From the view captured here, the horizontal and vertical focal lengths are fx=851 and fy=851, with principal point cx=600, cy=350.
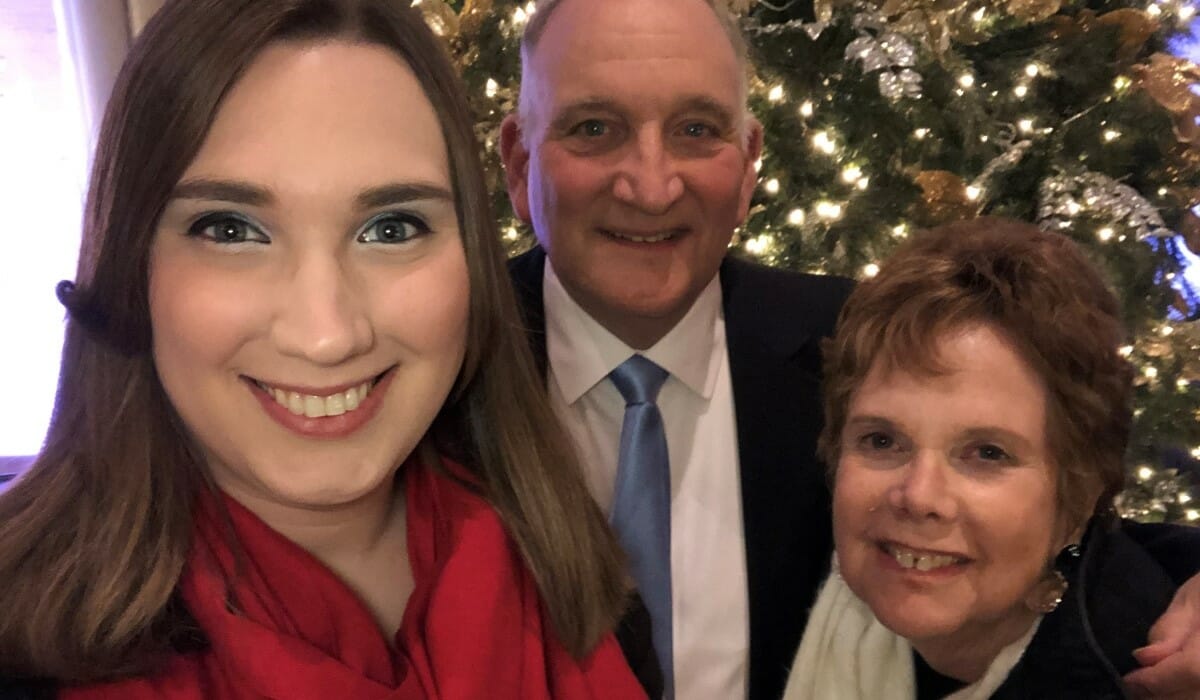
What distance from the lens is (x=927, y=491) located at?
1.02m

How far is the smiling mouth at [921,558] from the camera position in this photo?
3.46 ft

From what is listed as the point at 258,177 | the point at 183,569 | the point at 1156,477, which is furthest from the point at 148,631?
the point at 1156,477

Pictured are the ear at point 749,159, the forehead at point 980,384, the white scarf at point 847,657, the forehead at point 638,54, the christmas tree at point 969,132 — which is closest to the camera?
the forehead at point 980,384

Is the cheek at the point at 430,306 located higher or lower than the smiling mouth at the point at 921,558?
higher

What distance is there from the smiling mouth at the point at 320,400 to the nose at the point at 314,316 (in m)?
0.05

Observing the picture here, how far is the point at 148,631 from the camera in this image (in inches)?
32.6

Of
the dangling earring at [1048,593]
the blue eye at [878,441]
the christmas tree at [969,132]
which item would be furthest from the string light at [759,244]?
the dangling earring at [1048,593]

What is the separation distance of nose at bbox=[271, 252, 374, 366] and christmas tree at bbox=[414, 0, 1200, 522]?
4.00 ft

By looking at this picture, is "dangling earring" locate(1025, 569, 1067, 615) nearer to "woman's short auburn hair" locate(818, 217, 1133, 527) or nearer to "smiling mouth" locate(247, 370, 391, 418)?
"woman's short auburn hair" locate(818, 217, 1133, 527)

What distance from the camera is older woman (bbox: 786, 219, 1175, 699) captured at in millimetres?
1023

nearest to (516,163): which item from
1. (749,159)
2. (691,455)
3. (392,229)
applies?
(749,159)

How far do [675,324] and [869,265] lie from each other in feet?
2.72

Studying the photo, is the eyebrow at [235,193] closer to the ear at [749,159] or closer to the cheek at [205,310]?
the cheek at [205,310]

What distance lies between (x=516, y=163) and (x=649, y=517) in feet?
2.26
